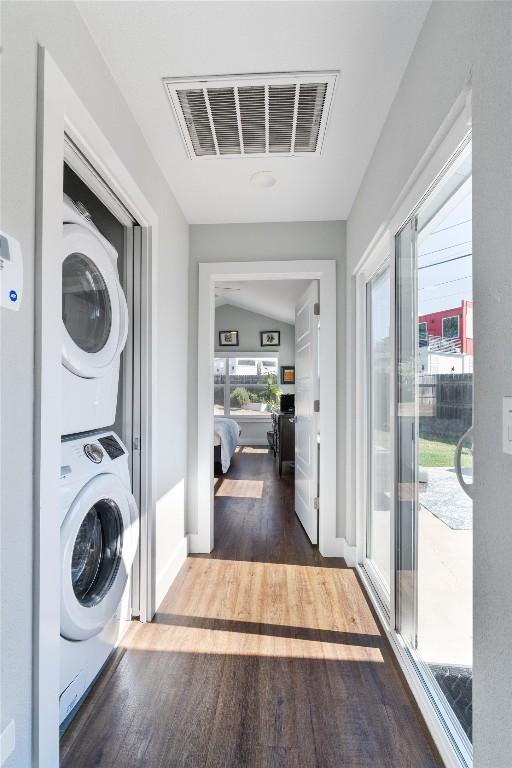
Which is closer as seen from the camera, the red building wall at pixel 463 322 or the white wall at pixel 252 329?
the red building wall at pixel 463 322

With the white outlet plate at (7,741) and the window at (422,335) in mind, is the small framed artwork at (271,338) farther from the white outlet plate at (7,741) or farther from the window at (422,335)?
the white outlet plate at (7,741)

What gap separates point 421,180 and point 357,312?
4.14 feet

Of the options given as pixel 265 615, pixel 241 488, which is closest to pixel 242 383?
pixel 241 488

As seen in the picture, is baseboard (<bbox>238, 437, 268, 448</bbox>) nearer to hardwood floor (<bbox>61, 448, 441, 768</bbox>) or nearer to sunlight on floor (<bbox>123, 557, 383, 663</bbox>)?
sunlight on floor (<bbox>123, 557, 383, 663</bbox>)

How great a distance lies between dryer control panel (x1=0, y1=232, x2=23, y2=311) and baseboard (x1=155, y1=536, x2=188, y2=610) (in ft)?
5.77

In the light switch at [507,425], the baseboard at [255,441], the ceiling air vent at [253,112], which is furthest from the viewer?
the baseboard at [255,441]

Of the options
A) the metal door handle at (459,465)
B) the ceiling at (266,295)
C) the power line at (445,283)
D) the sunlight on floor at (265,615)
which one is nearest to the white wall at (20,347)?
the sunlight on floor at (265,615)

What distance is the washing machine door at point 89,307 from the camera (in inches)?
56.2

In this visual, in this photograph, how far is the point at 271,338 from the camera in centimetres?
838

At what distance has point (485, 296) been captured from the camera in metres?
0.96

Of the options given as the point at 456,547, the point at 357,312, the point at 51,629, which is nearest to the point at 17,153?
the point at 51,629

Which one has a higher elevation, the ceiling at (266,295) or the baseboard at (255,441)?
the ceiling at (266,295)

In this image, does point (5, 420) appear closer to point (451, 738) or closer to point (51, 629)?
point (51, 629)

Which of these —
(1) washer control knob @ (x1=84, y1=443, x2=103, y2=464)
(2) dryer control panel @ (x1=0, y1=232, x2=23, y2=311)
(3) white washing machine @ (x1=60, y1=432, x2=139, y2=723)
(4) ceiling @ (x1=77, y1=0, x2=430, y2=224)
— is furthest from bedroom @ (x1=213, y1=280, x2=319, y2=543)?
(2) dryer control panel @ (x1=0, y1=232, x2=23, y2=311)
